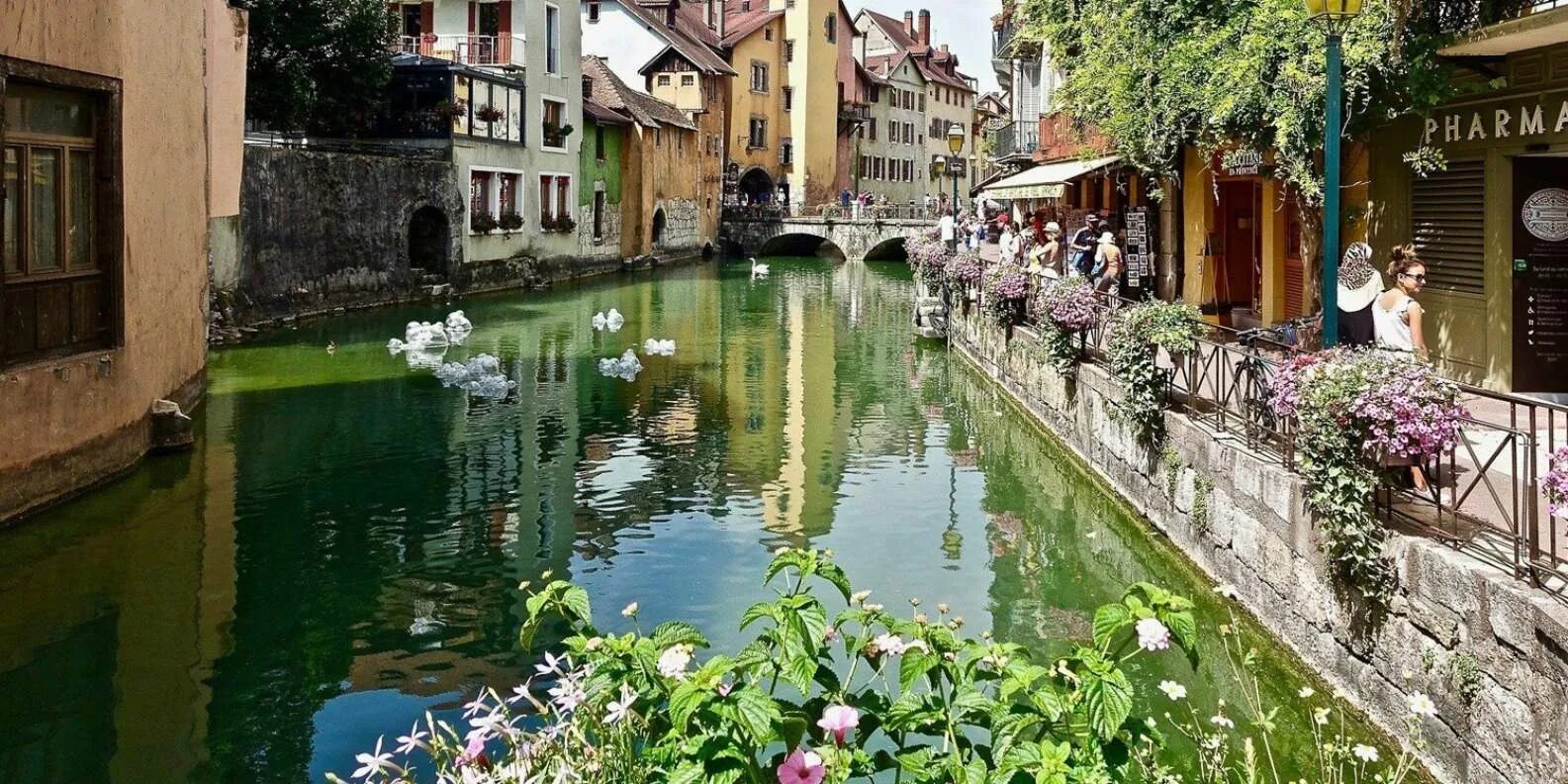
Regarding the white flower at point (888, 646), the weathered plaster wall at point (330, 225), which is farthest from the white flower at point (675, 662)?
the weathered plaster wall at point (330, 225)

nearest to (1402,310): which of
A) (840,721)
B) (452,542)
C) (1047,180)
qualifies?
(840,721)

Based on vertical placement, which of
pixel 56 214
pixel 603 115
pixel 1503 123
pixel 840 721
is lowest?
pixel 840 721

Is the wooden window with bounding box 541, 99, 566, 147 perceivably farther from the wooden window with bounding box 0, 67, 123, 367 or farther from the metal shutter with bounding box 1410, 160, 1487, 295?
the metal shutter with bounding box 1410, 160, 1487, 295

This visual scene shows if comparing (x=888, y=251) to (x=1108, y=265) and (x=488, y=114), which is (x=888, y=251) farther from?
(x=1108, y=265)

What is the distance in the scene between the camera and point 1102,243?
21.2 metres

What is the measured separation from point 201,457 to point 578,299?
2459cm

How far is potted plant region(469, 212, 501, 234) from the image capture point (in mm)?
41188

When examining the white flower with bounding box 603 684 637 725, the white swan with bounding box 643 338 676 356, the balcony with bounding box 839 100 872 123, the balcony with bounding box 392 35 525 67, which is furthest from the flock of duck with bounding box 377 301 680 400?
the balcony with bounding box 839 100 872 123

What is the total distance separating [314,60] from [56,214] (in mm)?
25532

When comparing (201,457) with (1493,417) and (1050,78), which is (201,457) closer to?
(1493,417)

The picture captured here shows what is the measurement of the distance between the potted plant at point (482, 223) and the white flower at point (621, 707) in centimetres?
3752

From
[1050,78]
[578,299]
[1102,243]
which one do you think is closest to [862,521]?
[1102,243]

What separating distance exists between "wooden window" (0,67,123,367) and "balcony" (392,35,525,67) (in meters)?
32.2

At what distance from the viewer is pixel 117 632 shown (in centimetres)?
1004
